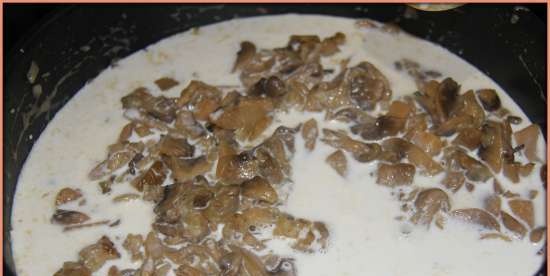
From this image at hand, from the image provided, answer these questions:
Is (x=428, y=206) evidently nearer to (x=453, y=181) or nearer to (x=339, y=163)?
(x=453, y=181)

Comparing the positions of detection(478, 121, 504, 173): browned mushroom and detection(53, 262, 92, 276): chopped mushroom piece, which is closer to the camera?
detection(53, 262, 92, 276): chopped mushroom piece

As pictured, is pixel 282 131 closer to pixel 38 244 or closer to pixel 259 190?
pixel 259 190

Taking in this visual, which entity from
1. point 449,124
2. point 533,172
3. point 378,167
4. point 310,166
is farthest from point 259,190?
point 533,172

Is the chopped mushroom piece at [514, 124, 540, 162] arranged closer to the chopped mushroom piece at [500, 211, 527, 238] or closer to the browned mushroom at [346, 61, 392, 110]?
the chopped mushroom piece at [500, 211, 527, 238]

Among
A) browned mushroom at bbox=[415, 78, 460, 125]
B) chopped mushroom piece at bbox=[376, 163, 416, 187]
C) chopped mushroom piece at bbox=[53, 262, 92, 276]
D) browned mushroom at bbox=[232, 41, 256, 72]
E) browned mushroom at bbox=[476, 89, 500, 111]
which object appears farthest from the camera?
browned mushroom at bbox=[232, 41, 256, 72]

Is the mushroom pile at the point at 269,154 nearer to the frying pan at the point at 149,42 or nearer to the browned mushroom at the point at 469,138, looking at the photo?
the browned mushroom at the point at 469,138

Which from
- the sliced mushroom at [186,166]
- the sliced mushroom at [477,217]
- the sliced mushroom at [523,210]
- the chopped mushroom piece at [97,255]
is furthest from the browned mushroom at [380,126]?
the chopped mushroom piece at [97,255]

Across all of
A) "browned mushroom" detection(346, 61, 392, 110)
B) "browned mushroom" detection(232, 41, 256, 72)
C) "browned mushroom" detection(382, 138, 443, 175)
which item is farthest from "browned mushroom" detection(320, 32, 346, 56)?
"browned mushroom" detection(382, 138, 443, 175)
